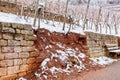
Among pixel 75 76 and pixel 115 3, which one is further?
pixel 115 3

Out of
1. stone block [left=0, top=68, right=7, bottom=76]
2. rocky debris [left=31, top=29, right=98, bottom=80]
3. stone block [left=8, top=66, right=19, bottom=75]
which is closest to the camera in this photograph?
stone block [left=0, top=68, right=7, bottom=76]

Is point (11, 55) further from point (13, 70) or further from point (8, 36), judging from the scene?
point (8, 36)

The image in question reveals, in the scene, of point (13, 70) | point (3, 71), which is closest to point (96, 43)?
point (13, 70)

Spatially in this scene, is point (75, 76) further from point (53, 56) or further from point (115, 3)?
point (115, 3)

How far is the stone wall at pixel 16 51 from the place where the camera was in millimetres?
6137

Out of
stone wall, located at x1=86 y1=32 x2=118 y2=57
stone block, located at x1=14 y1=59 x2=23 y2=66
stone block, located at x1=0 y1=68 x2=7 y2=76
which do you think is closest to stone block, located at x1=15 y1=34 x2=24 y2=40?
stone block, located at x1=14 y1=59 x2=23 y2=66

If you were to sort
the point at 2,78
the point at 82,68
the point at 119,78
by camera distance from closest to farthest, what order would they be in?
the point at 2,78
the point at 119,78
the point at 82,68

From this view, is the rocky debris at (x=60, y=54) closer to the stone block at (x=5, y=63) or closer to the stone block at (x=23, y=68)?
the stone block at (x=23, y=68)

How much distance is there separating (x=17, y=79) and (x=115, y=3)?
125 ft

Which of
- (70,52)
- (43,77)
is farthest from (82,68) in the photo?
(43,77)

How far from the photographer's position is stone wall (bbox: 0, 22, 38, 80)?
6137 millimetres

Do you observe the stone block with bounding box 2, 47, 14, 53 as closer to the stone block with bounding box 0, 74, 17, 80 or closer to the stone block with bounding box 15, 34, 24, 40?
the stone block with bounding box 15, 34, 24, 40

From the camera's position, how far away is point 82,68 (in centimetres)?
927

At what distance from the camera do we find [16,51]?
6.55 meters
